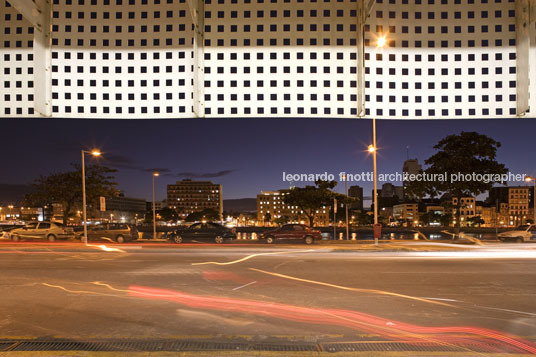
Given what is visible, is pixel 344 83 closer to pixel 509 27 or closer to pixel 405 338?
pixel 509 27

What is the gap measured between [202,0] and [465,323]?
25.8m

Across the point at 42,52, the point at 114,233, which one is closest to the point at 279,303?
the point at 114,233

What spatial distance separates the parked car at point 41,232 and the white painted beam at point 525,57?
35.1 meters

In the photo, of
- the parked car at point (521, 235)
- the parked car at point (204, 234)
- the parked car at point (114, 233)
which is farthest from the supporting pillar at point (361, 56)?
the parked car at point (114, 233)

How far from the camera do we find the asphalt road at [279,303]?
6.13m

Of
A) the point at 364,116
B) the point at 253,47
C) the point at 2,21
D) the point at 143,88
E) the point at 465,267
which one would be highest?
the point at 2,21

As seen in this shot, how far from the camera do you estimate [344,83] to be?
1016 inches

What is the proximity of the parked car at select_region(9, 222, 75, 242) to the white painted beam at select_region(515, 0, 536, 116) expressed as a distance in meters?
35.1

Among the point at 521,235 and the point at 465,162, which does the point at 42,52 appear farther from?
the point at 521,235

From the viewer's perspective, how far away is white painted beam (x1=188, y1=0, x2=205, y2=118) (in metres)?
24.7

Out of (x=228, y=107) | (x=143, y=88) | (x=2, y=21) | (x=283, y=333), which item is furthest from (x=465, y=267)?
(x=2, y=21)

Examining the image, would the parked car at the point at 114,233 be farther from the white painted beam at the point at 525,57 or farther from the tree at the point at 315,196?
the tree at the point at 315,196

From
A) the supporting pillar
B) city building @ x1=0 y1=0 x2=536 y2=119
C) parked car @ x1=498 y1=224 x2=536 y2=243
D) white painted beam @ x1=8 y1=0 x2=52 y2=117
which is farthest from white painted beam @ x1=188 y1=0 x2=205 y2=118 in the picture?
parked car @ x1=498 y1=224 x2=536 y2=243

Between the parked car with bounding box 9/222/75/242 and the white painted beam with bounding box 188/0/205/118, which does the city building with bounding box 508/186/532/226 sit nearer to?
the white painted beam with bounding box 188/0/205/118
